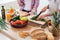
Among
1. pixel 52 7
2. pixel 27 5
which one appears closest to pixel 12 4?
pixel 27 5

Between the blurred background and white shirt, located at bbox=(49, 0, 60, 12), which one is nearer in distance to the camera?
the blurred background

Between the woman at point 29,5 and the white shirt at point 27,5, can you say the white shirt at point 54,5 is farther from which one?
the white shirt at point 27,5

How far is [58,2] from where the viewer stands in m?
1.64

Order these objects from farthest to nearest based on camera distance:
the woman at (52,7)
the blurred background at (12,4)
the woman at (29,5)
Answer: the woman at (29,5) → the woman at (52,7) → the blurred background at (12,4)

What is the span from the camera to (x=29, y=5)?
76.7 inches

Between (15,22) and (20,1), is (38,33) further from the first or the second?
(20,1)

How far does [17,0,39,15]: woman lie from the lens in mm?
1870

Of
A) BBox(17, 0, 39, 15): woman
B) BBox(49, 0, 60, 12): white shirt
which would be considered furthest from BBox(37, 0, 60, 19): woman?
BBox(17, 0, 39, 15): woman

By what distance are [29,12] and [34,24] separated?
0.35 meters

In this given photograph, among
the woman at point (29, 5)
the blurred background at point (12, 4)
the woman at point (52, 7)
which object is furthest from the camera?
the woman at point (29, 5)

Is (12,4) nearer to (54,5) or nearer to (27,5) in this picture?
(27,5)

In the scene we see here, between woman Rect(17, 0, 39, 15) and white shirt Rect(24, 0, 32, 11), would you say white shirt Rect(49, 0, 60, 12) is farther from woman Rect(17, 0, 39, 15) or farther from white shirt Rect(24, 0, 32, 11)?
white shirt Rect(24, 0, 32, 11)

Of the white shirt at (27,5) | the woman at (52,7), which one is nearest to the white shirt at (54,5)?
the woman at (52,7)

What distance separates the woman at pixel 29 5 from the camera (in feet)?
6.14
